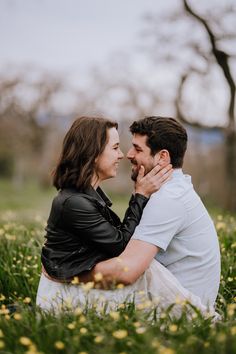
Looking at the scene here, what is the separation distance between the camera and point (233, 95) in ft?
56.2


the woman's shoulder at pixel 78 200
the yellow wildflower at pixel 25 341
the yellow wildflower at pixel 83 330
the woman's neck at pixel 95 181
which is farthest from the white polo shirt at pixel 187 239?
the yellow wildflower at pixel 25 341

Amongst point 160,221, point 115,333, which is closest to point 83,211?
point 160,221

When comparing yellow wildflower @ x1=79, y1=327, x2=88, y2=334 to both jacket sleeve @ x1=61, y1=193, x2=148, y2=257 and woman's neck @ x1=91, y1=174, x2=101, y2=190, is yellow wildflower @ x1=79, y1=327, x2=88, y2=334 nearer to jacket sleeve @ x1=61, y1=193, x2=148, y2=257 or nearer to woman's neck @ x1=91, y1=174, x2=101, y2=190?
jacket sleeve @ x1=61, y1=193, x2=148, y2=257

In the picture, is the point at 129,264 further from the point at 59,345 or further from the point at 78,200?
the point at 59,345

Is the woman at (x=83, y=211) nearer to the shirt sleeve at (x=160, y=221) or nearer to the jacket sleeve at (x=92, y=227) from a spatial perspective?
the jacket sleeve at (x=92, y=227)

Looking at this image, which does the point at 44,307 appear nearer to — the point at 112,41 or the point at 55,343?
the point at 55,343

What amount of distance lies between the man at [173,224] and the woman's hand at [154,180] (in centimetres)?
5

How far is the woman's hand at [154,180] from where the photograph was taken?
376 cm

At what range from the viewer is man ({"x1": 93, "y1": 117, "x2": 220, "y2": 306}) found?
355 cm

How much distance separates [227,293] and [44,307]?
163cm

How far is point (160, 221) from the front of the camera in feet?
11.7

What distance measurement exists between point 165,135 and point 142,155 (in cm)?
24

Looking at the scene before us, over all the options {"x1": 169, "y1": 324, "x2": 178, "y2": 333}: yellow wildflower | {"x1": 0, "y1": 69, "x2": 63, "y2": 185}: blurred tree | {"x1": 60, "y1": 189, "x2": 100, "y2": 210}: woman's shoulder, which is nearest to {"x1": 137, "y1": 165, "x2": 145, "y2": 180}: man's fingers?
{"x1": 60, "y1": 189, "x2": 100, "y2": 210}: woman's shoulder

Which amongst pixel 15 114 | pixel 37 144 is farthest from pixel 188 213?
pixel 37 144
